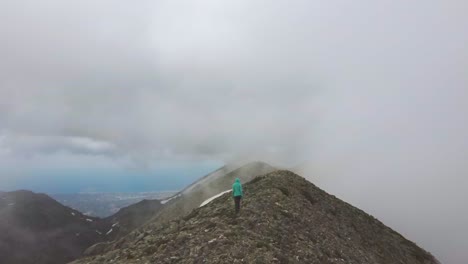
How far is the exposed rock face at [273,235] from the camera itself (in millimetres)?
30250

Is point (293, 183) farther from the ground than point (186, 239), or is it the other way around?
point (293, 183)

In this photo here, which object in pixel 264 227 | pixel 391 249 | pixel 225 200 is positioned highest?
pixel 225 200

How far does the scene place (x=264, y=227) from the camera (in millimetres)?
34625

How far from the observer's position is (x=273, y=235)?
33.5m

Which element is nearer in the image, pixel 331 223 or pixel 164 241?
pixel 164 241

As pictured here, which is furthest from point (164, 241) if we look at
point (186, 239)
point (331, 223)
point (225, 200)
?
point (331, 223)

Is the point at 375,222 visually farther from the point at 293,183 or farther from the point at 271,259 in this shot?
the point at 271,259

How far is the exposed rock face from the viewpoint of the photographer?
1191 inches

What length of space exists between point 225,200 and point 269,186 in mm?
6020

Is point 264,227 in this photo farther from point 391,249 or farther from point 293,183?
point 391,249

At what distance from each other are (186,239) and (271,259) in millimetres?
8669

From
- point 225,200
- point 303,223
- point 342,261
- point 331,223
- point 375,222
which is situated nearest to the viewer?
point 342,261

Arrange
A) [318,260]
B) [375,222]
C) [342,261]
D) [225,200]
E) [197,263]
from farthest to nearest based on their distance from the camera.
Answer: [375,222] → [225,200] → [342,261] → [318,260] → [197,263]

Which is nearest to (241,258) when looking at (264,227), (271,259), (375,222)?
(271,259)
